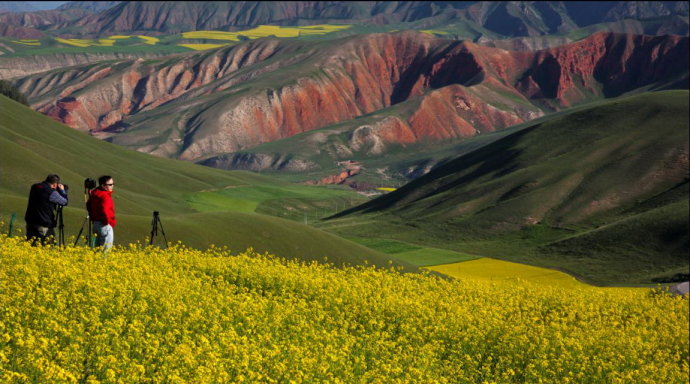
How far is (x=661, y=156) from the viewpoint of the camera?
156875 mm

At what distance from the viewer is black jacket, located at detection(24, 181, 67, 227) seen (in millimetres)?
30219

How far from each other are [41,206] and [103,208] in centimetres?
358

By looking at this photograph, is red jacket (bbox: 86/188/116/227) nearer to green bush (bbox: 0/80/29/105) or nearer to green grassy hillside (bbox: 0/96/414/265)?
green grassy hillside (bbox: 0/96/414/265)

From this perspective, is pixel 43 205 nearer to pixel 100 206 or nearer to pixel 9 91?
pixel 100 206

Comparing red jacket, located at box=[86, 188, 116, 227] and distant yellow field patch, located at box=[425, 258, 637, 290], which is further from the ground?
red jacket, located at box=[86, 188, 116, 227]

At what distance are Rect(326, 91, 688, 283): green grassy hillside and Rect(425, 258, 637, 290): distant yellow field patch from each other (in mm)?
10175

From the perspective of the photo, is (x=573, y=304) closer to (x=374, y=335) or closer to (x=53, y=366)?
(x=374, y=335)

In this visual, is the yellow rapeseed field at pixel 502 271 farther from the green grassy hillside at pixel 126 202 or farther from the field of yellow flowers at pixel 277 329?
the field of yellow flowers at pixel 277 329

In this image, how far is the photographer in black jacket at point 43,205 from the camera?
30172 mm

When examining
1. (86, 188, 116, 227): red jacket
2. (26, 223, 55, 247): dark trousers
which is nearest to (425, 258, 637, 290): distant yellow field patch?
(26, 223, 55, 247): dark trousers

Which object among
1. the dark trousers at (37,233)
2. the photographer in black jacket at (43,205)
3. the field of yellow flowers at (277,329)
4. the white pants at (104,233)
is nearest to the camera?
the field of yellow flowers at (277,329)

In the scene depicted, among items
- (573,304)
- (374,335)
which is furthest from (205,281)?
(573,304)

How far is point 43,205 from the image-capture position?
3066 cm

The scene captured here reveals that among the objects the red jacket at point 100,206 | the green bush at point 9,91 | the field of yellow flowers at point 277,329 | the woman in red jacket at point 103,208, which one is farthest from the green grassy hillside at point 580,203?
the red jacket at point 100,206
